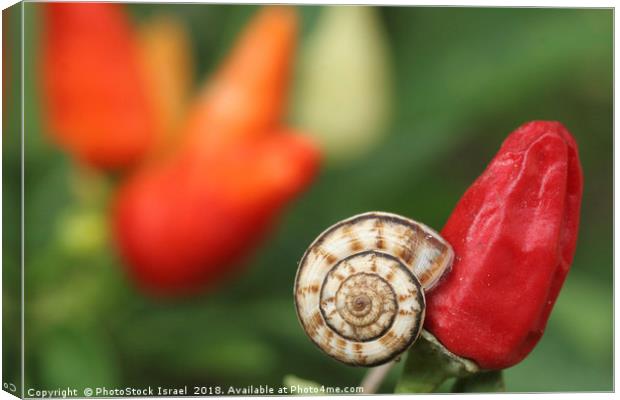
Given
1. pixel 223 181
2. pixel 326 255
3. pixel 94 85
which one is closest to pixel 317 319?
pixel 326 255

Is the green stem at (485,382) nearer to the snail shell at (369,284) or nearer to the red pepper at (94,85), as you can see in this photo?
the snail shell at (369,284)

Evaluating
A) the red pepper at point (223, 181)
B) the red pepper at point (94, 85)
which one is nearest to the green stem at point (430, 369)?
the red pepper at point (223, 181)

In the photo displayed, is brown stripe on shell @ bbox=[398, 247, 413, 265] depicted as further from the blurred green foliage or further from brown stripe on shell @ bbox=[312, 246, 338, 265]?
the blurred green foliage

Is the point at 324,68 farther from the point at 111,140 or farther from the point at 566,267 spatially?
the point at 566,267

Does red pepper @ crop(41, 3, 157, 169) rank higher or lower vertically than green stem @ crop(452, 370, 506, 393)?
higher

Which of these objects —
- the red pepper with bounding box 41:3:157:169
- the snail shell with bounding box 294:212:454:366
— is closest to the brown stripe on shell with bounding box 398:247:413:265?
the snail shell with bounding box 294:212:454:366
